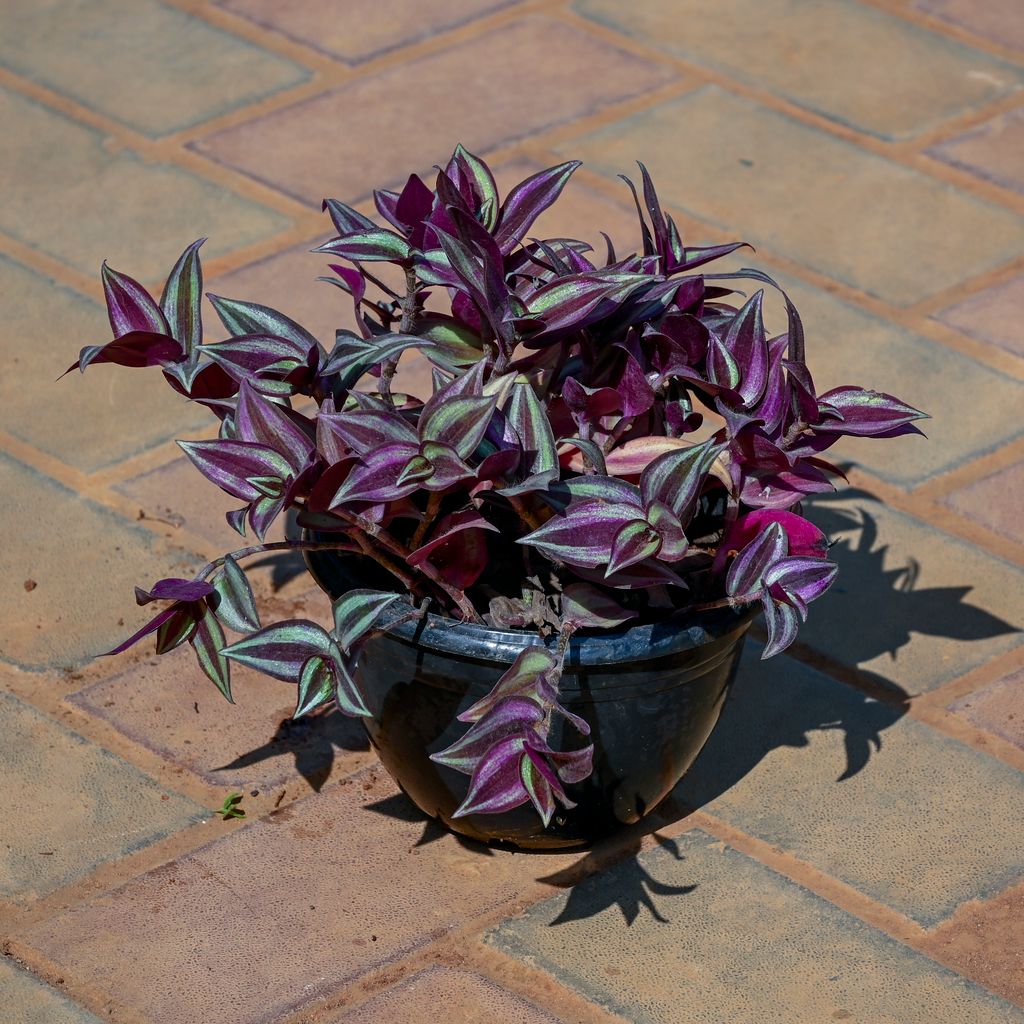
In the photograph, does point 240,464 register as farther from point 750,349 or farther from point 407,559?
point 750,349

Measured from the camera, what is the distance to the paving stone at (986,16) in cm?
391

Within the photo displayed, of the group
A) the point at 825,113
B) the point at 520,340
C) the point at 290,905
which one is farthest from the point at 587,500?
the point at 825,113

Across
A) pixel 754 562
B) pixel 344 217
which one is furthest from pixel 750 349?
pixel 344 217

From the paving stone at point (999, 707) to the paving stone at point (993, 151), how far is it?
1.38 metres

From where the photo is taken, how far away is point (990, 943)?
2.03 meters

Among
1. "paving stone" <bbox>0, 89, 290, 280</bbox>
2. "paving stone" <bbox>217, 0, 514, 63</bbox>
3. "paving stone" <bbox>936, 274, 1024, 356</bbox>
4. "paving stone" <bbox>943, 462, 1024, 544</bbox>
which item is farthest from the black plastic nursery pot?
"paving stone" <bbox>217, 0, 514, 63</bbox>

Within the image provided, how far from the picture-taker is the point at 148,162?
343 cm

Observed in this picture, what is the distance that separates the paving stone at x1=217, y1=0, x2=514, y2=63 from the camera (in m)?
3.81

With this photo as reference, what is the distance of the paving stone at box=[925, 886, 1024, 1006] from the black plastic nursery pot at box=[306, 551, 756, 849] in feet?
1.14

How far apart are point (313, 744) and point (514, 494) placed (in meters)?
0.69

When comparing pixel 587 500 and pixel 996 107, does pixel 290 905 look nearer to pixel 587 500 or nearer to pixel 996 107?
pixel 587 500

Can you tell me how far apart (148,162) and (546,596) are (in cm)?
185

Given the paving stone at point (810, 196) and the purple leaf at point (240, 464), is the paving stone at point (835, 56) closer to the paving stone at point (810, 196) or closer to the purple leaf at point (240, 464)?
the paving stone at point (810, 196)

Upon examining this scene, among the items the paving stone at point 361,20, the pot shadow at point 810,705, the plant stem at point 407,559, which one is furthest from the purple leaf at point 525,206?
the paving stone at point 361,20
